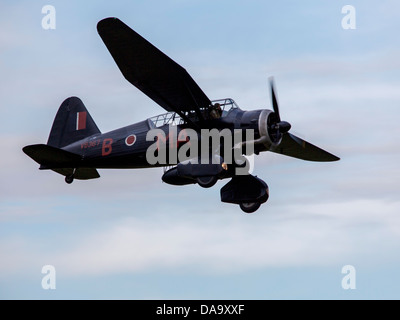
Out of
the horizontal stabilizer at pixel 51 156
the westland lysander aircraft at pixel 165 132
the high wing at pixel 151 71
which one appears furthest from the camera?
the horizontal stabilizer at pixel 51 156

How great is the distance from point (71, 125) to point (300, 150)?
6.84 m

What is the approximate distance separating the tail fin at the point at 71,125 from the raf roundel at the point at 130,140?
2.08 m

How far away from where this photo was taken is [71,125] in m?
22.6

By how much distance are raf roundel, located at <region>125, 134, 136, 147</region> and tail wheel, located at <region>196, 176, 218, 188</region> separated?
2521 millimetres

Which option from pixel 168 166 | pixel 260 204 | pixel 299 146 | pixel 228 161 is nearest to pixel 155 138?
pixel 168 166

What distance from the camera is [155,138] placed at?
19.9 metres

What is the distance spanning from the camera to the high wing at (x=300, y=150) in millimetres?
21734

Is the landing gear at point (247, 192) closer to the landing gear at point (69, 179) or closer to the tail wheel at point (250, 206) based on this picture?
the tail wheel at point (250, 206)

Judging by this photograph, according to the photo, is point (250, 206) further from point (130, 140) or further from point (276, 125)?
point (130, 140)

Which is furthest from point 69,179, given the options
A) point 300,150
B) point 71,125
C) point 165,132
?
point 300,150

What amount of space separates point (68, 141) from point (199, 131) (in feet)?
16.2

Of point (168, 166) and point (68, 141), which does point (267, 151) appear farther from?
point (68, 141)
